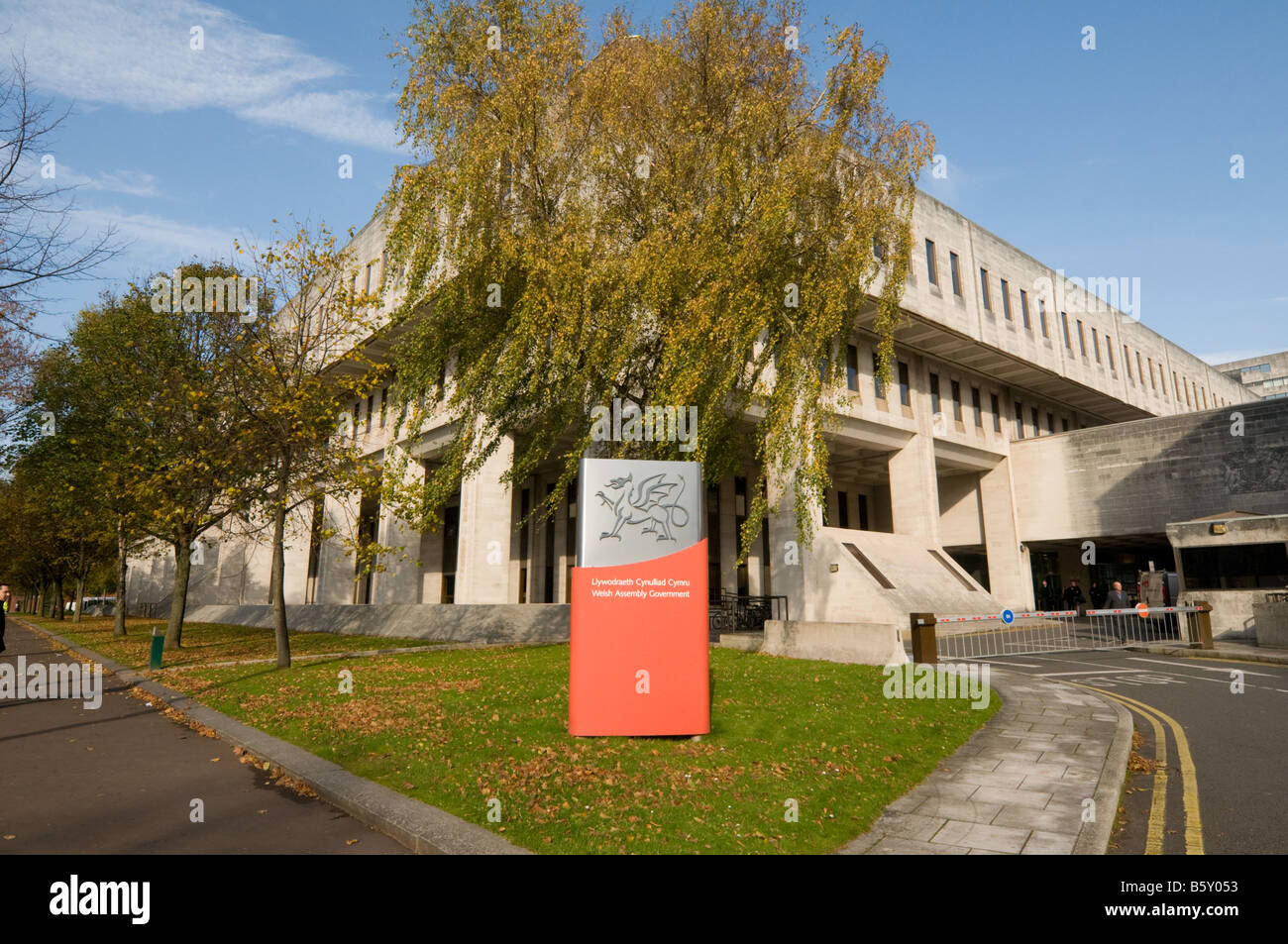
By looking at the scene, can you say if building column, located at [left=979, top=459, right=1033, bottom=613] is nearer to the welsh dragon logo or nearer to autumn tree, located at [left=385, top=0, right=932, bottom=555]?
autumn tree, located at [left=385, top=0, right=932, bottom=555]

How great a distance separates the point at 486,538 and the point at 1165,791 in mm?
21850

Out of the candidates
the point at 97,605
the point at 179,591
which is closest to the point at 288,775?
the point at 179,591

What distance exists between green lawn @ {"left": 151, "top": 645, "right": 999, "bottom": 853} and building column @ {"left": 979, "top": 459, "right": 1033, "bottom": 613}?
28.2 metres

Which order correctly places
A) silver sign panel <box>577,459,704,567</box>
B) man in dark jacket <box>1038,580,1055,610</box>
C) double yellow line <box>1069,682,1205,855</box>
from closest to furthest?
double yellow line <box>1069,682,1205,855</box> < silver sign panel <box>577,459,704,567</box> < man in dark jacket <box>1038,580,1055,610</box>

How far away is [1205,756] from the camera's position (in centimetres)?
771

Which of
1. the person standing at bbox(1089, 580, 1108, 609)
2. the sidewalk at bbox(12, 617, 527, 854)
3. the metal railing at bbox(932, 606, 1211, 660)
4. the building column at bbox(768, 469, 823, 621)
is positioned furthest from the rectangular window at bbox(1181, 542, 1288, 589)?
the sidewalk at bbox(12, 617, 527, 854)

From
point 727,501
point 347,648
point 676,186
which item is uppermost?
point 676,186

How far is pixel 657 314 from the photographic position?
13656mm

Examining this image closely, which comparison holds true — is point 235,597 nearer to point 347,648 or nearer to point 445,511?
point 445,511

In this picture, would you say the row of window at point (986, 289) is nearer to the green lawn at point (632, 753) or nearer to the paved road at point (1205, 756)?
the paved road at point (1205, 756)

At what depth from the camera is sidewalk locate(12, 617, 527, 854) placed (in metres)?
5.03

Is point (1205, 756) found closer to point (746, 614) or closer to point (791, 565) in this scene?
point (746, 614)
